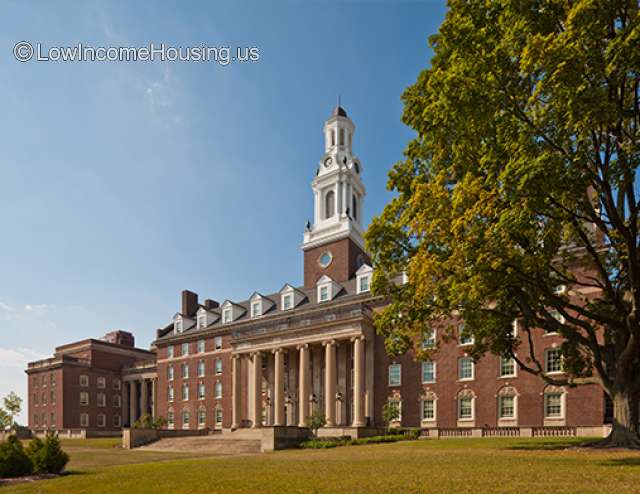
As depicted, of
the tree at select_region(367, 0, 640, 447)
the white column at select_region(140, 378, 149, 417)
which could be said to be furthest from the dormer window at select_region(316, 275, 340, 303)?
the white column at select_region(140, 378, 149, 417)

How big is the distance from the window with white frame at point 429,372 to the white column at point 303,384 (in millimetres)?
11961

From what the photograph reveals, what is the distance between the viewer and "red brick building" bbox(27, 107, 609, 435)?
1480 inches

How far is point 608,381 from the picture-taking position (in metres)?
20.5

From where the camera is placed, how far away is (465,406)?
40.6 metres

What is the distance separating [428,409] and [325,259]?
22224 millimetres

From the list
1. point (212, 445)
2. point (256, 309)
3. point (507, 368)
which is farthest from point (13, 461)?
point (256, 309)

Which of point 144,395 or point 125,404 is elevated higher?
point 144,395

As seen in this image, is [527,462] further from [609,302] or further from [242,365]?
[242,365]

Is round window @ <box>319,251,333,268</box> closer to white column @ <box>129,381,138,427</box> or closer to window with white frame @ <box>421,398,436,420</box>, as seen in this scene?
window with white frame @ <box>421,398,436,420</box>

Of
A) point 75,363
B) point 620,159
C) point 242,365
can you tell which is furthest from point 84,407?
point 620,159

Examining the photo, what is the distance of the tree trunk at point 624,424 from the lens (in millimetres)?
18766

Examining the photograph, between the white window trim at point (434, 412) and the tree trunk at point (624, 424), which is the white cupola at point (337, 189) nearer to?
the white window trim at point (434, 412)

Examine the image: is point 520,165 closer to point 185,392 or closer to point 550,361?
point 550,361

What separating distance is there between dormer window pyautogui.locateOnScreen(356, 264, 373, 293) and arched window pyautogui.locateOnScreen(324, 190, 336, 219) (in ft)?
39.7
